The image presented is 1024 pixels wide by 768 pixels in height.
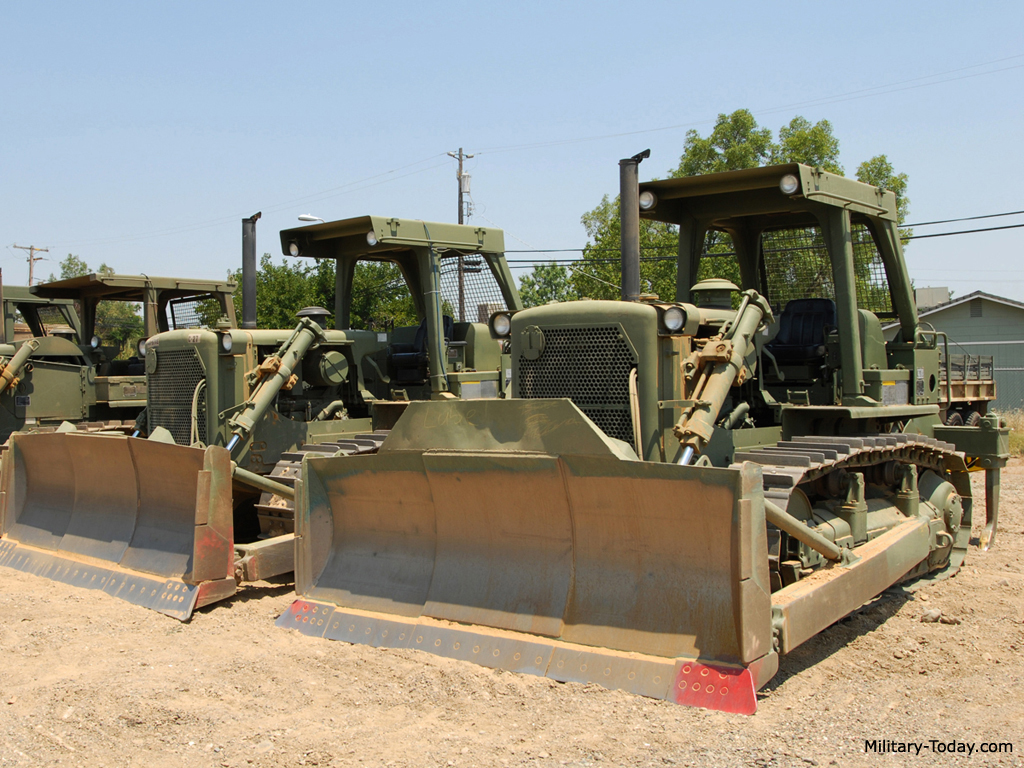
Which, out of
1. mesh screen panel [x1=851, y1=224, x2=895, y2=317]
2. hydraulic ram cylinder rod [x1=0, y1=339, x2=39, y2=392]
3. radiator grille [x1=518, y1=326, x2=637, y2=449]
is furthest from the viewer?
hydraulic ram cylinder rod [x1=0, y1=339, x2=39, y2=392]

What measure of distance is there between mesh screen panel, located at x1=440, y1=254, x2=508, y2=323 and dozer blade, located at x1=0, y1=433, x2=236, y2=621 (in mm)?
3100

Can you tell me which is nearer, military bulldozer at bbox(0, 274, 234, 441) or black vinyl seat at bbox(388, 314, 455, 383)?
black vinyl seat at bbox(388, 314, 455, 383)

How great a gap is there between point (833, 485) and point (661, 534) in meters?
1.99

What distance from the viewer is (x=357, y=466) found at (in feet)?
19.5

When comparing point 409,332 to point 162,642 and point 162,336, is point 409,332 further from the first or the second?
point 162,642

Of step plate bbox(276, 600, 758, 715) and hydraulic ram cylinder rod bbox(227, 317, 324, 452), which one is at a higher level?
hydraulic ram cylinder rod bbox(227, 317, 324, 452)

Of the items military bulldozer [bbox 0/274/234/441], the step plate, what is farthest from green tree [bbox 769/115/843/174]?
the step plate

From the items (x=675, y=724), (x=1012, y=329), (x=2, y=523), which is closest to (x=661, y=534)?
(x=675, y=724)

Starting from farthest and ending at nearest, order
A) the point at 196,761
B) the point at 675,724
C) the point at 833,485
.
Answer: the point at 833,485 < the point at 675,724 < the point at 196,761

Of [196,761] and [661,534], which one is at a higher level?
[661,534]

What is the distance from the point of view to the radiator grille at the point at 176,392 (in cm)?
851

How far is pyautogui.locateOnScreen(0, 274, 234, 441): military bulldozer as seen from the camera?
1319cm

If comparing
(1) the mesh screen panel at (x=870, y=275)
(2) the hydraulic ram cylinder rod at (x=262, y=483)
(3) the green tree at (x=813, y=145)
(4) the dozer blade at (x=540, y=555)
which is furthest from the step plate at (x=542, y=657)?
(3) the green tree at (x=813, y=145)

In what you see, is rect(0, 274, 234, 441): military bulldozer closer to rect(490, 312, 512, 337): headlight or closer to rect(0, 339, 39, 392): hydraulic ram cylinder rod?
rect(0, 339, 39, 392): hydraulic ram cylinder rod
